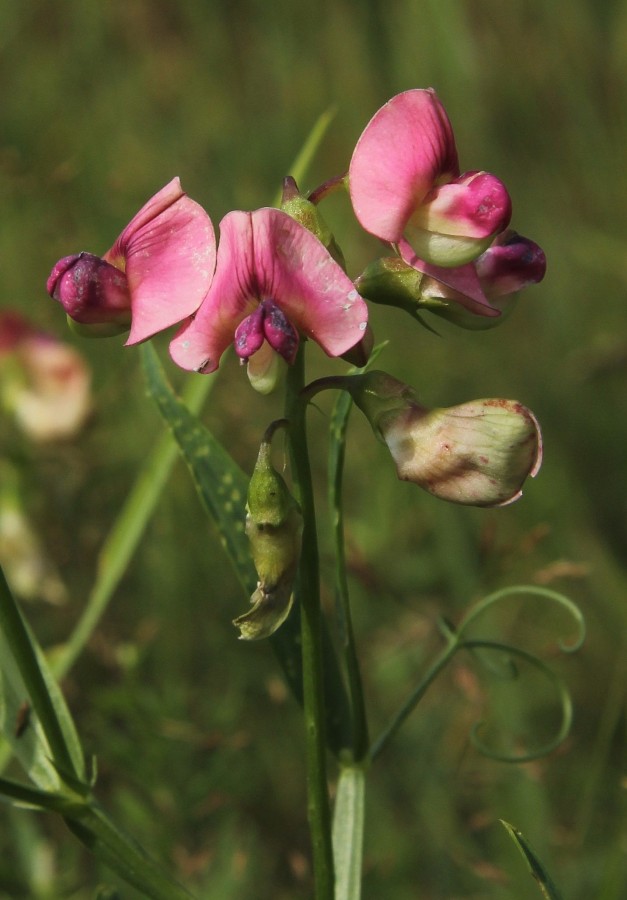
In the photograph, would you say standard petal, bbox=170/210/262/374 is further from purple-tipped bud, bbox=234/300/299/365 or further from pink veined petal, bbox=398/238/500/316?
pink veined petal, bbox=398/238/500/316

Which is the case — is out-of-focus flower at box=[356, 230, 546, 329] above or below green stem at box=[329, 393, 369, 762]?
above

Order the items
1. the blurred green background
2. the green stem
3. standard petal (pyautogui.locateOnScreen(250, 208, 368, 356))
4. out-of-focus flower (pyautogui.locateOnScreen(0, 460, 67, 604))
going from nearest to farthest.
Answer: standard petal (pyautogui.locateOnScreen(250, 208, 368, 356)) < the green stem < the blurred green background < out-of-focus flower (pyautogui.locateOnScreen(0, 460, 67, 604))

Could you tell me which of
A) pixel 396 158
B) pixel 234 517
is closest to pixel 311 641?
pixel 234 517

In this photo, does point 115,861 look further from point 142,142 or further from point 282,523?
point 142,142

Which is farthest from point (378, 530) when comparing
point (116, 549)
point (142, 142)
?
point (142, 142)

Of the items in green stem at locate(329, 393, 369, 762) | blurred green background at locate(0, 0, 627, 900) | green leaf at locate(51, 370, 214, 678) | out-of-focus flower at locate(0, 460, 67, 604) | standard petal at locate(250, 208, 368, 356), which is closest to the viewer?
standard petal at locate(250, 208, 368, 356)

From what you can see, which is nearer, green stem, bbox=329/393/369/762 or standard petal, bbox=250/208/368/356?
standard petal, bbox=250/208/368/356

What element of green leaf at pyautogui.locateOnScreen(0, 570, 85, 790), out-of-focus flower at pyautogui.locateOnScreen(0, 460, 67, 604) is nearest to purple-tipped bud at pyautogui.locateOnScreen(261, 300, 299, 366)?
green leaf at pyautogui.locateOnScreen(0, 570, 85, 790)
